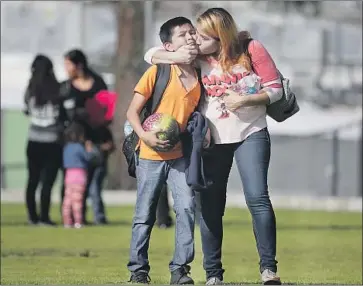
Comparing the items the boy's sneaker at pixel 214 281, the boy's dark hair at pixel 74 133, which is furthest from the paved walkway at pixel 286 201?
the boy's sneaker at pixel 214 281

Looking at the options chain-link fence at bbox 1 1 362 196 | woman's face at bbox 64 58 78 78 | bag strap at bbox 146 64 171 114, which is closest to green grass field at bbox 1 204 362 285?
bag strap at bbox 146 64 171 114

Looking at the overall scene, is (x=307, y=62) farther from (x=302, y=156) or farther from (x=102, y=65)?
(x=102, y=65)

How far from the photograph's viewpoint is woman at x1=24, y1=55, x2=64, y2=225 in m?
17.6

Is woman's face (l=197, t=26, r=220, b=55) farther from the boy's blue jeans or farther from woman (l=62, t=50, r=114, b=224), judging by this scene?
woman (l=62, t=50, r=114, b=224)

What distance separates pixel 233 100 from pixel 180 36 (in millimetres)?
578

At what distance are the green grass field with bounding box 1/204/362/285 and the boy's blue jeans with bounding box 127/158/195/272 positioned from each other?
422 mm

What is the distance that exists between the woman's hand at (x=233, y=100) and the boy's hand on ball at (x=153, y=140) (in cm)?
47

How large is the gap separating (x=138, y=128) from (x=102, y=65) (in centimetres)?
1981

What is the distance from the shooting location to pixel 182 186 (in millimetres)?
10070

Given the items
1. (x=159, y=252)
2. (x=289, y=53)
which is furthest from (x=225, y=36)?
(x=289, y=53)

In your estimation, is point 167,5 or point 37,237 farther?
point 167,5

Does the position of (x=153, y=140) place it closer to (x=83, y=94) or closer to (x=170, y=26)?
(x=170, y=26)

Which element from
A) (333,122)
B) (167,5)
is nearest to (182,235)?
(167,5)

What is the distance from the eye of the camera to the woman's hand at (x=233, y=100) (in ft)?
32.2
